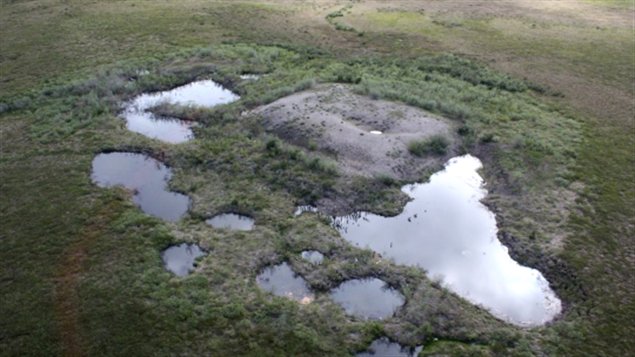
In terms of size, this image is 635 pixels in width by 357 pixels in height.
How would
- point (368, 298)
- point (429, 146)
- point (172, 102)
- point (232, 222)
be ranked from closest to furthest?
point (368, 298)
point (232, 222)
point (429, 146)
point (172, 102)

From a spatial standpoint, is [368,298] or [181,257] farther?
[181,257]

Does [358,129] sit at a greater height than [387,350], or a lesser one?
greater

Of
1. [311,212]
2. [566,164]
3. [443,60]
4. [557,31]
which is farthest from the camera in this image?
[557,31]

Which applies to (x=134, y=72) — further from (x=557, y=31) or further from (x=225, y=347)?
(x=557, y=31)

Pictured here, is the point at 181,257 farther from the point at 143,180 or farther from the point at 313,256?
the point at 143,180

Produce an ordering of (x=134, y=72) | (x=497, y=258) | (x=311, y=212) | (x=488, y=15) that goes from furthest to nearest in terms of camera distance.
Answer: (x=488, y=15) → (x=134, y=72) → (x=311, y=212) → (x=497, y=258)

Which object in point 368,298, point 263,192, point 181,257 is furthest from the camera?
point 263,192

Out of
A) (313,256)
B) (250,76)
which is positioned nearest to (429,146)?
(313,256)

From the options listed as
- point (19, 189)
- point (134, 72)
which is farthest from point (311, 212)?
point (134, 72)
